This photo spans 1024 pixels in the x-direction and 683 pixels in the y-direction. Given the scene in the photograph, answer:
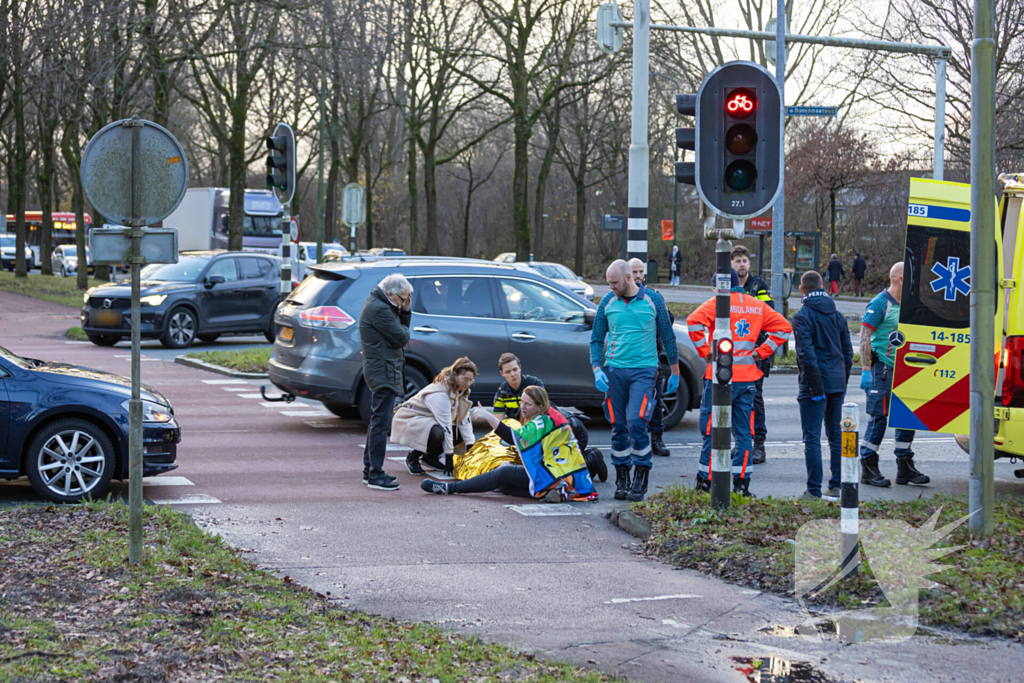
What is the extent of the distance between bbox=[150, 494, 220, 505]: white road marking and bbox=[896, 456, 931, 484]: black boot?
5.59 meters

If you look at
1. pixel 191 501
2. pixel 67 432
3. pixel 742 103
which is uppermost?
pixel 742 103

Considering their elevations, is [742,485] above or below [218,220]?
below

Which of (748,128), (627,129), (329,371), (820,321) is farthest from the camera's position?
(627,129)

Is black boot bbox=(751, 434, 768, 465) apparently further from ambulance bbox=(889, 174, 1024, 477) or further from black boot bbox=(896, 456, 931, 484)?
ambulance bbox=(889, 174, 1024, 477)

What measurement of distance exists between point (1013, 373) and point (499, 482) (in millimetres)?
3921

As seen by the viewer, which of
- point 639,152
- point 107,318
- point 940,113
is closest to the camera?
point 639,152

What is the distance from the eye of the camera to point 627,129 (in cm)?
4584

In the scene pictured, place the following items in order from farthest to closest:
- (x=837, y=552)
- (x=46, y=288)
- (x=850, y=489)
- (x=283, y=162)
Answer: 1. (x=46, y=288)
2. (x=283, y=162)
3. (x=837, y=552)
4. (x=850, y=489)

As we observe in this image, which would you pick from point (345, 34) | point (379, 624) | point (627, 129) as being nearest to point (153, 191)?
point (379, 624)

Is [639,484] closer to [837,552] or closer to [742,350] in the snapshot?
[742,350]

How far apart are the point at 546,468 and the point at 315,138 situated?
3911 cm

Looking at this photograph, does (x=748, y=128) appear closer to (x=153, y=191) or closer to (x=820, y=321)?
(x=820, y=321)

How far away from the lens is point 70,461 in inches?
324

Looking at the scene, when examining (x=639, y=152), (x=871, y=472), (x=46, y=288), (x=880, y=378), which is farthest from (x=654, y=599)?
(x=46, y=288)
